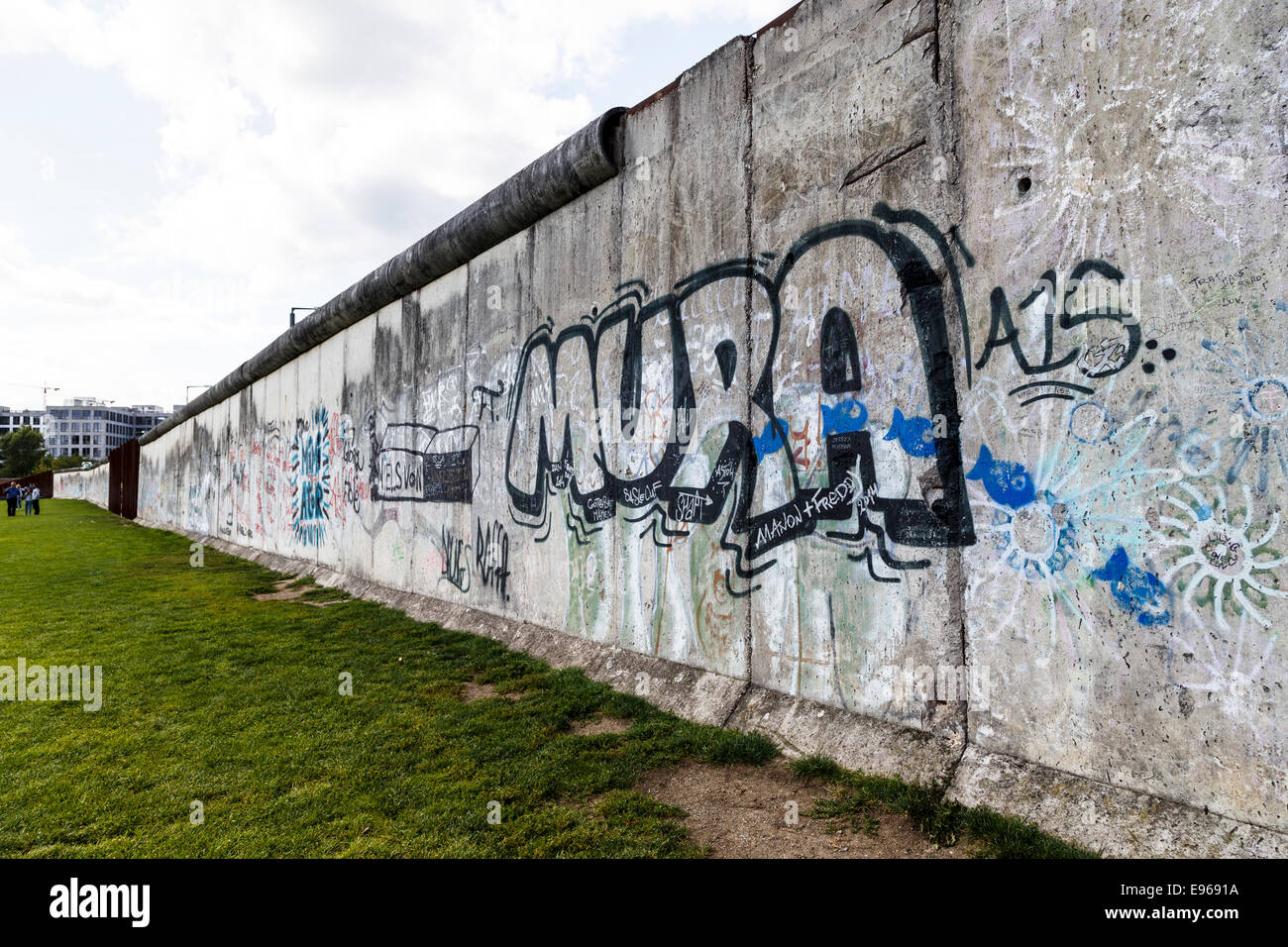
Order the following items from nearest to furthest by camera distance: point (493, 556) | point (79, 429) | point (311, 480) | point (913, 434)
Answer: point (913, 434) < point (493, 556) < point (311, 480) < point (79, 429)

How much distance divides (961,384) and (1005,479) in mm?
523

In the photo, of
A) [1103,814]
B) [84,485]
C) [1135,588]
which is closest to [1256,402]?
[1135,588]

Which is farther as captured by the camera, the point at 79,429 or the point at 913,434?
the point at 79,429

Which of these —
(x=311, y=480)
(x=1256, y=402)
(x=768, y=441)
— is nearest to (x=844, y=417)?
(x=768, y=441)

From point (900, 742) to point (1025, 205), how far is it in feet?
8.71

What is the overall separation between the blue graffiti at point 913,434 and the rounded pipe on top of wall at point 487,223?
3.57 meters

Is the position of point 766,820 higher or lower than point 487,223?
lower

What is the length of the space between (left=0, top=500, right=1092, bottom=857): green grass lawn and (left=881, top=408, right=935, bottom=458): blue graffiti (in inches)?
67.5

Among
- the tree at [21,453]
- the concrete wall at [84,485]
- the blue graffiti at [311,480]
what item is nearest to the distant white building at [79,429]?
the tree at [21,453]

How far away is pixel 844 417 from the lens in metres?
4.21

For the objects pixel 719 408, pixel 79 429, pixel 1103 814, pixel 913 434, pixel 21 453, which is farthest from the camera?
pixel 79 429

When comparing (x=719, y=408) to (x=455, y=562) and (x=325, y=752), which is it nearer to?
(x=325, y=752)

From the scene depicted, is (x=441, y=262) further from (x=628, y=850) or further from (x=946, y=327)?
(x=628, y=850)

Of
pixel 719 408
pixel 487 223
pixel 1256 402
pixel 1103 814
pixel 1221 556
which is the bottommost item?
pixel 1103 814
